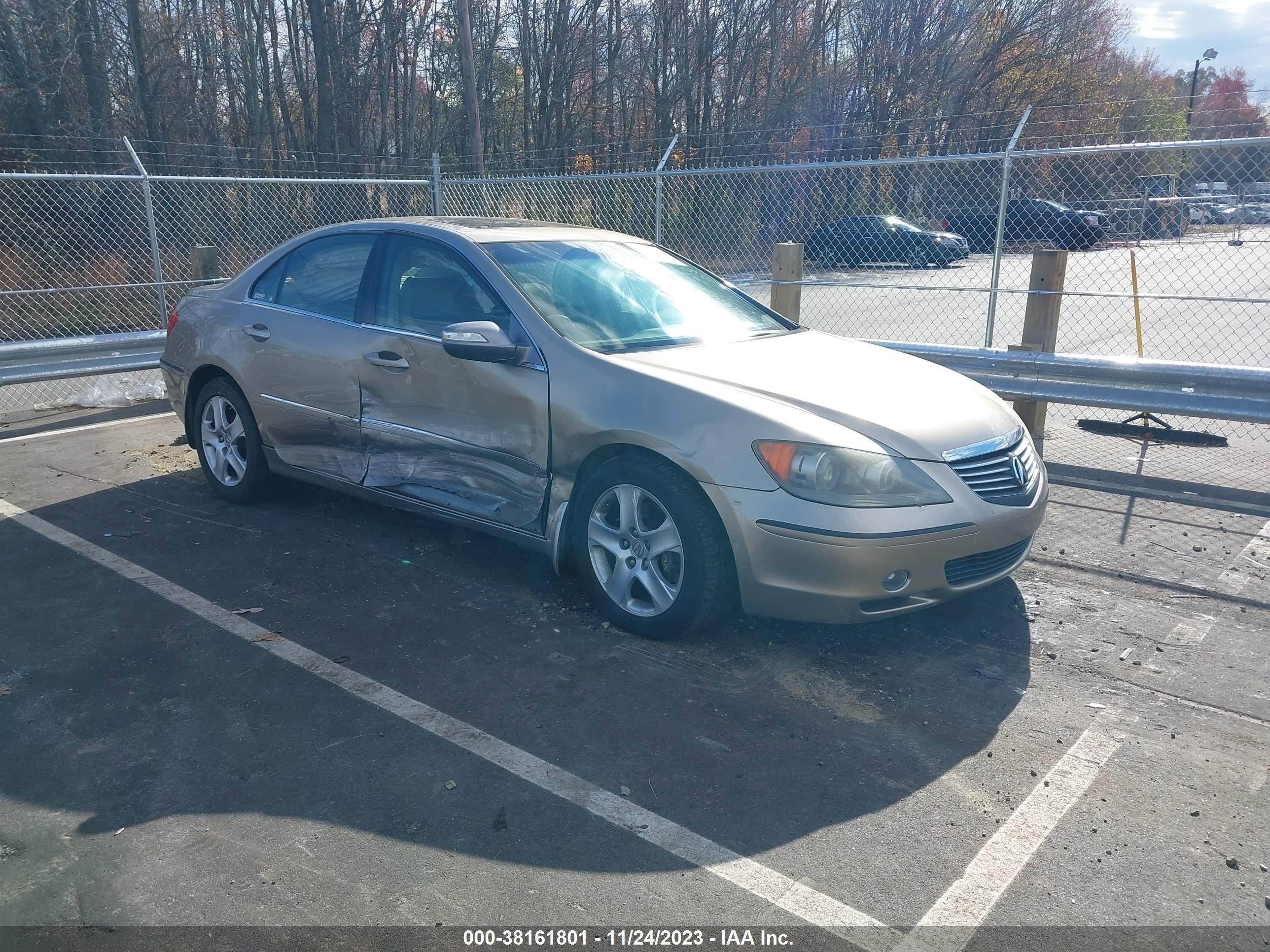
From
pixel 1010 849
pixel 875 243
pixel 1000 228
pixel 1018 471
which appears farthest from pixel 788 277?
pixel 1010 849

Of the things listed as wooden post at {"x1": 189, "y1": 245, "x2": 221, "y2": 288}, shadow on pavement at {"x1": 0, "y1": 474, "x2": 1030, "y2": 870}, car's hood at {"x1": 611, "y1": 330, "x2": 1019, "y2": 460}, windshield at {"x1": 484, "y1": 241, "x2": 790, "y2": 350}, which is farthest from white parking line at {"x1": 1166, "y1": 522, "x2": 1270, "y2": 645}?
wooden post at {"x1": 189, "y1": 245, "x2": 221, "y2": 288}

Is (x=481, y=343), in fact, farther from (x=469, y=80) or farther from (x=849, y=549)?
(x=469, y=80)

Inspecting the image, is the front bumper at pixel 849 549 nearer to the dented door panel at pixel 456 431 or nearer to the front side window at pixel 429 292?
the dented door panel at pixel 456 431

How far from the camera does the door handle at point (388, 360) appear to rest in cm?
484

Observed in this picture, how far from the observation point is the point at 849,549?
11.9 ft

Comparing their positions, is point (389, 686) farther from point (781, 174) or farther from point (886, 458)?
point (781, 174)

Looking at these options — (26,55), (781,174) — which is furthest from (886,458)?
(26,55)

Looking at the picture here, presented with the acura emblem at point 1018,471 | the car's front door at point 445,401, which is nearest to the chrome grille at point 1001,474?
the acura emblem at point 1018,471

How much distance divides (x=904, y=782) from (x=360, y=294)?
3.53 m

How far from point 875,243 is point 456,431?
9.11 meters

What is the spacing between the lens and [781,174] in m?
14.1

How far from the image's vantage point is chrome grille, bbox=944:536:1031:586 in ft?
12.6

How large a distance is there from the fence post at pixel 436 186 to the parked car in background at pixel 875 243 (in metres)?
4.32

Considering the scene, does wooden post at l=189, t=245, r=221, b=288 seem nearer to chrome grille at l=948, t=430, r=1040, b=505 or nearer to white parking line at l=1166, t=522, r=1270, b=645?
chrome grille at l=948, t=430, r=1040, b=505
